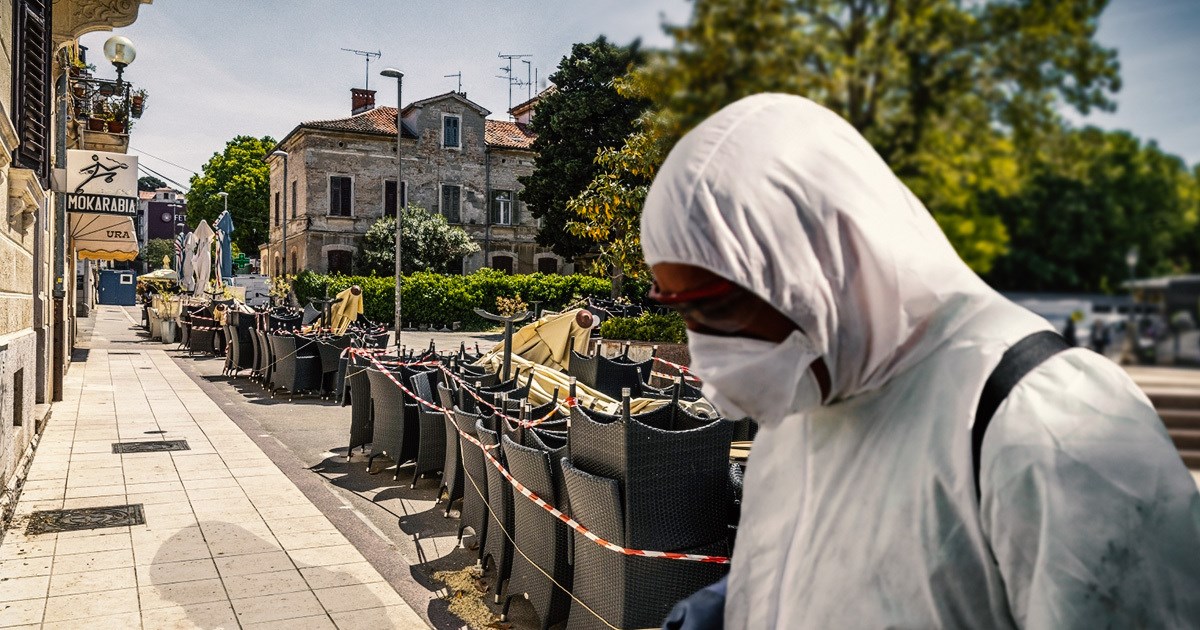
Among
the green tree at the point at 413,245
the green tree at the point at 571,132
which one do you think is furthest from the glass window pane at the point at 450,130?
the green tree at the point at 571,132

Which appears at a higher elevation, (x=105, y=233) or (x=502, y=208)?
(x=502, y=208)

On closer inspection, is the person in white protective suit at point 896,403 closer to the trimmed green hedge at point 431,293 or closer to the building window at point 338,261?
the trimmed green hedge at point 431,293

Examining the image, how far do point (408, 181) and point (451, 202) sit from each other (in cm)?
260

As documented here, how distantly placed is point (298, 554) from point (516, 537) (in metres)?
1.91

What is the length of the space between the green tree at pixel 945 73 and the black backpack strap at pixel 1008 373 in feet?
0.92

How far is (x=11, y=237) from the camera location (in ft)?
25.6

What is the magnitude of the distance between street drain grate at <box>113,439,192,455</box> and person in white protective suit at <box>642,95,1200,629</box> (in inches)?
393

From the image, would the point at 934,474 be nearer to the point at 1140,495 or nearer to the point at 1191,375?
the point at 1140,495

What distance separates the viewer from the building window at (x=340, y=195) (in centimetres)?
4547

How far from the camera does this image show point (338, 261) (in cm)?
4569

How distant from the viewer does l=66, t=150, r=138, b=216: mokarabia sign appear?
14453 millimetres

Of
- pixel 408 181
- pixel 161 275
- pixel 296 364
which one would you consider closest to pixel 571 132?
pixel 408 181

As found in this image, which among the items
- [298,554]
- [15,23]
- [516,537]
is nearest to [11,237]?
[15,23]

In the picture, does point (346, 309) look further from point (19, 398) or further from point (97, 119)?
point (19, 398)
